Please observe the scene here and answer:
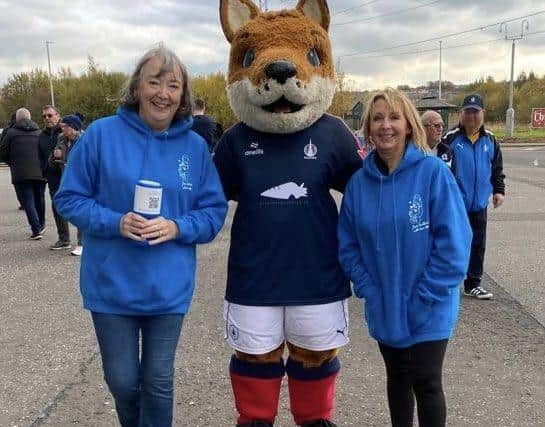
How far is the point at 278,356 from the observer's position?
2.70 meters

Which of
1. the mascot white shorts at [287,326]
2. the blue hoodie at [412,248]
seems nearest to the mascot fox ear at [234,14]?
the blue hoodie at [412,248]

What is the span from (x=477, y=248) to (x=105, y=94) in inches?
1436

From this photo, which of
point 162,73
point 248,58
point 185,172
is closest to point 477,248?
point 248,58

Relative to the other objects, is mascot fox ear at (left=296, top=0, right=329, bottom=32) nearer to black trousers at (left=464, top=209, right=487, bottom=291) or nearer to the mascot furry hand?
the mascot furry hand

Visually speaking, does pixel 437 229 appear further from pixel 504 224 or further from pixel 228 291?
pixel 504 224

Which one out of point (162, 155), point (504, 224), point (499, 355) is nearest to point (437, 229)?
point (162, 155)

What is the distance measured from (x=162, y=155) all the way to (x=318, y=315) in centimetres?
99

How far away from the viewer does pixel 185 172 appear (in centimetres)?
239

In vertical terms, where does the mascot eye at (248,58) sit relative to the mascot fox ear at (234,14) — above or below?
below

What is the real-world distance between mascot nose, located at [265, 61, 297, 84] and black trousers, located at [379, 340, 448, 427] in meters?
1.27

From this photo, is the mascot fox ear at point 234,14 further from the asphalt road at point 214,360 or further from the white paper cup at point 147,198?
the asphalt road at point 214,360

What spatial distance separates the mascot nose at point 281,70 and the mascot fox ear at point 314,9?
47cm

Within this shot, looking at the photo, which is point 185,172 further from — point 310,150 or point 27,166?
point 27,166

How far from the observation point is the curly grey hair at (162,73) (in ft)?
7.79
